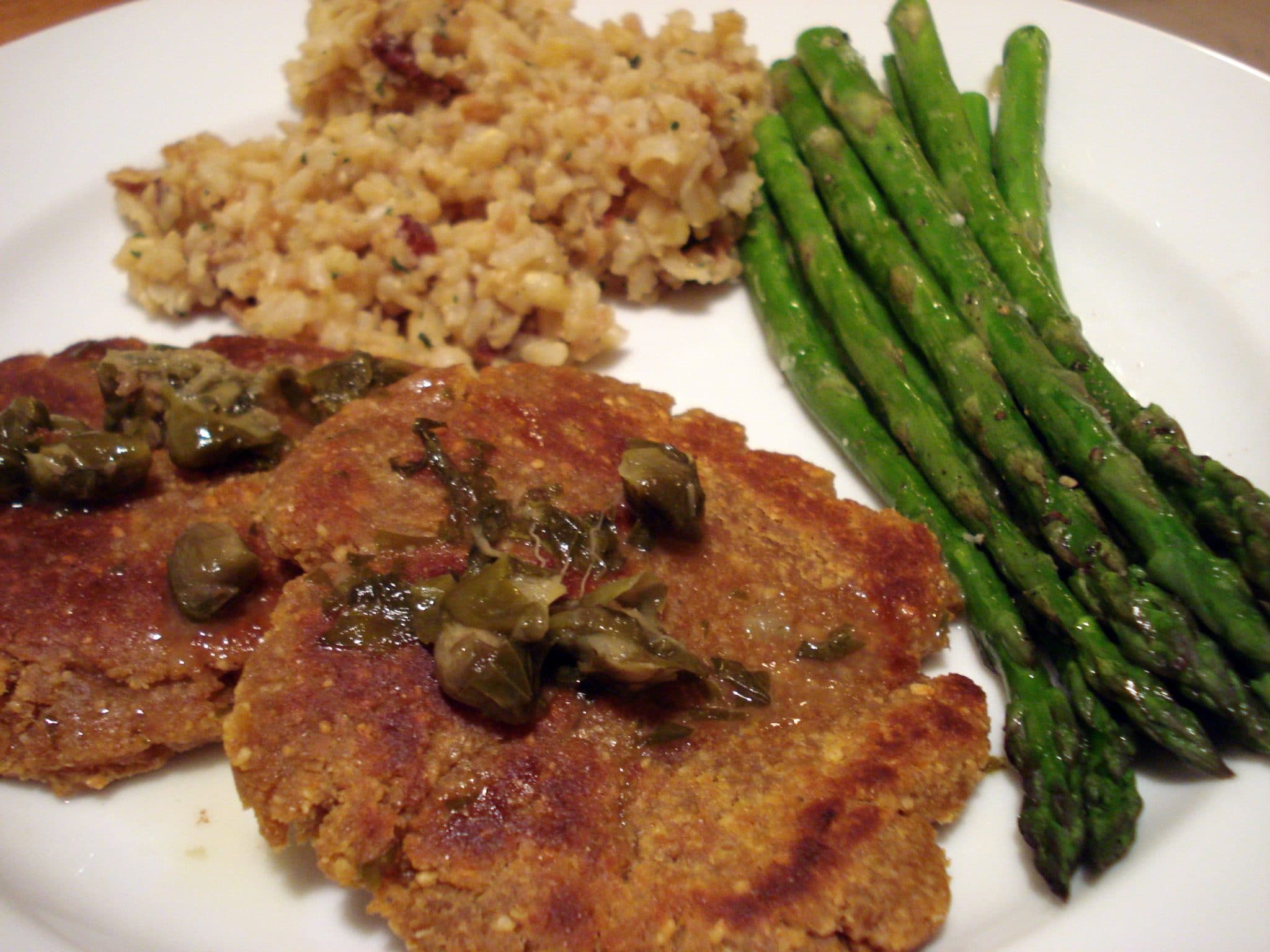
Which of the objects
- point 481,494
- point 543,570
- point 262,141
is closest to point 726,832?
point 543,570

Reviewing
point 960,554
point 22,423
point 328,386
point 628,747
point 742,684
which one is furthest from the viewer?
point 328,386

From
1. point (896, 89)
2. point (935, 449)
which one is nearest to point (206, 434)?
point (935, 449)

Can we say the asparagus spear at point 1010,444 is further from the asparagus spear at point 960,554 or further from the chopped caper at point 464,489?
the chopped caper at point 464,489

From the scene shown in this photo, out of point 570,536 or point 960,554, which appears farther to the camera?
point 960,554

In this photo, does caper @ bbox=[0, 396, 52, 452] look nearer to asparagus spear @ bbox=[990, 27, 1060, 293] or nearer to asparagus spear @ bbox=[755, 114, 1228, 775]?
asparagus spear @ bbox=[755, 114, 1228, 775]

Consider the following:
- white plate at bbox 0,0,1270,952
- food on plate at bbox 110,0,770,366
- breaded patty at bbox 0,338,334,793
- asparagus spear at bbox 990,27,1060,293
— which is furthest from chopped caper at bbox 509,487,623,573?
asparagus spear at bbox 990,27,1060,293

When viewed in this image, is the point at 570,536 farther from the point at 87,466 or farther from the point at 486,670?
the point at 87,466

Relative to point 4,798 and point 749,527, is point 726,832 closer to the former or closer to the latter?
point 749,527
